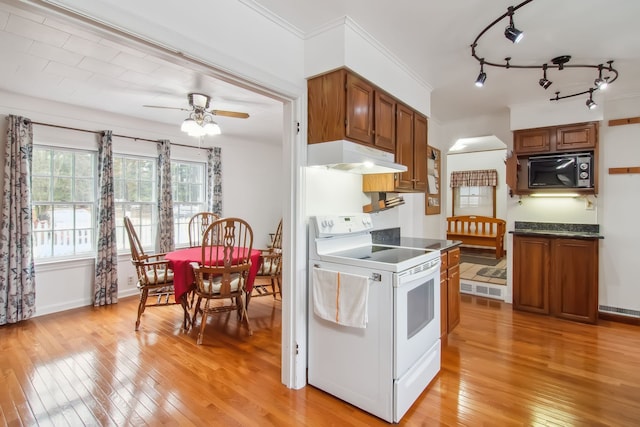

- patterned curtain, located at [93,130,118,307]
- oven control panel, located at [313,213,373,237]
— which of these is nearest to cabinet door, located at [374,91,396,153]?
oven control panel, located at [313,213,373,237]

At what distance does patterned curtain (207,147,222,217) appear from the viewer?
5.45 metres

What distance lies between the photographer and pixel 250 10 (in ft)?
6.28

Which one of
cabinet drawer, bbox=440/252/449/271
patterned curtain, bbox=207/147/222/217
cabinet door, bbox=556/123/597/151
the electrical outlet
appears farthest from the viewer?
patterned curtain, bbox=207/147/222/217

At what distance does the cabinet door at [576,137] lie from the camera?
3574 millimetres

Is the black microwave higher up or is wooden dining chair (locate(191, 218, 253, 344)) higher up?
the black microwave

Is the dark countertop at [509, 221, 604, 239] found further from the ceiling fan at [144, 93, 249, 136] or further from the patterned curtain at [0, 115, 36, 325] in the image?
the patterned curtain at [0, 115, 36, 325]

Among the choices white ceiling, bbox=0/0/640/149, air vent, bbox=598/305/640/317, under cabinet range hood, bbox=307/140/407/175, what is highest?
white ceiling, bbox=0/0/640/149

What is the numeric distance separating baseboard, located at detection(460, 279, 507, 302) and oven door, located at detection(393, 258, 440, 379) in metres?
2.41

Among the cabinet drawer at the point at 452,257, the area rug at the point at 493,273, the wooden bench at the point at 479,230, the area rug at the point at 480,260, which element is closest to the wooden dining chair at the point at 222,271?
the cabinet drawer at the point at 452,257

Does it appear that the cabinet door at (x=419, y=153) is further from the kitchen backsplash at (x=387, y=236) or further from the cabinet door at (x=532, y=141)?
the cabinet door at (x=532, y=141)

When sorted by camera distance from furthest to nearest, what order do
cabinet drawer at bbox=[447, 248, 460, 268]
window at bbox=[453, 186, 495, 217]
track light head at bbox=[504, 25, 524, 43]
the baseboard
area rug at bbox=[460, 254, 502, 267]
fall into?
window at bbox=[453, 186, 495, 217]
area rug at bbox=[460, 254, 502, 267]
the baseboard
cabinet drawer at bbox=[447, 248, 460, 268]
track light head at bbox=[504, 25, 524, 43]

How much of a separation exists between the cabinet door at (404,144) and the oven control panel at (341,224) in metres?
0.51

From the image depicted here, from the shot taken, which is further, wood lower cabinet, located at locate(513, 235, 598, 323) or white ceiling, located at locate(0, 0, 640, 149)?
wood lower cabinet, located at locate(513, 235, 598, 323)

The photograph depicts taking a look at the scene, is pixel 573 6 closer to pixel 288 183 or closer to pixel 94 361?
pixel 288 183
